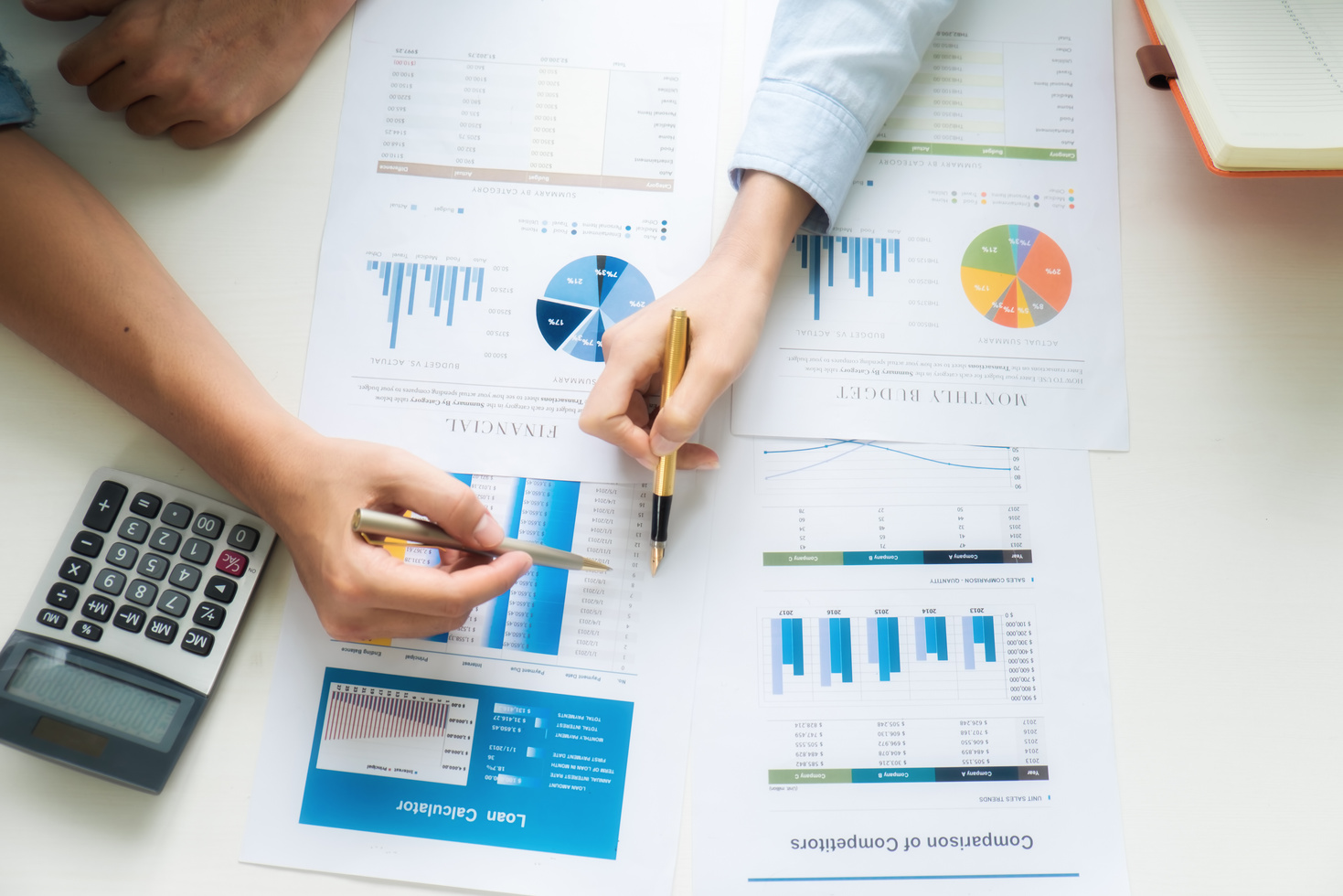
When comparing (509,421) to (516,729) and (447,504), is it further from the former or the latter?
(516,729)

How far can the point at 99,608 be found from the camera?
0.57 metres

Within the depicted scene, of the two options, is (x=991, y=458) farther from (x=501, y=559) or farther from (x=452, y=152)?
(x=452, y=152)

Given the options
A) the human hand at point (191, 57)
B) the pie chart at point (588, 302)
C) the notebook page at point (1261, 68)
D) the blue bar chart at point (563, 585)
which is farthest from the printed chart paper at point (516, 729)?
the notebook page at point (1261, 68)

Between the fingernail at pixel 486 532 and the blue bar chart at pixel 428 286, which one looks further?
the blue bar chart at pixel 428 286

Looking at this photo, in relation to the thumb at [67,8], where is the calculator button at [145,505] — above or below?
below

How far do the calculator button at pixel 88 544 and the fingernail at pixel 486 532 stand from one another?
30 centimetres

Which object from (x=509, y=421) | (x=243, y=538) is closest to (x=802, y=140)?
(x=509, y=421)

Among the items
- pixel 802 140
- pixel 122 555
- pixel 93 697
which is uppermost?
pixel 802 140

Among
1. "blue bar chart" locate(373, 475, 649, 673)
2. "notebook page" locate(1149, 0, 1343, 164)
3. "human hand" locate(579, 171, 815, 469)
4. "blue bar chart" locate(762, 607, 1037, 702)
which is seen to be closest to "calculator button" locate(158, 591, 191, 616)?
"blue bar chart" locate(373, 475, 649, 673)

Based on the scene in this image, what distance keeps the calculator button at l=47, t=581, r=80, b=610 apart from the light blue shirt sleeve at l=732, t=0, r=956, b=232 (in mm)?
599

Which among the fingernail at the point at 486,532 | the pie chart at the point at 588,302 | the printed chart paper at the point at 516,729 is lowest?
the printed chart paper at the point at 516,729

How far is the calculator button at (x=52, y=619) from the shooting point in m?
0.56

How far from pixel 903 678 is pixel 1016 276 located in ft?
1.11

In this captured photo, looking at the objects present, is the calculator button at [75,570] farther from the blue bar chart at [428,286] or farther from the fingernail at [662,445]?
the fingernail at [662,445]
